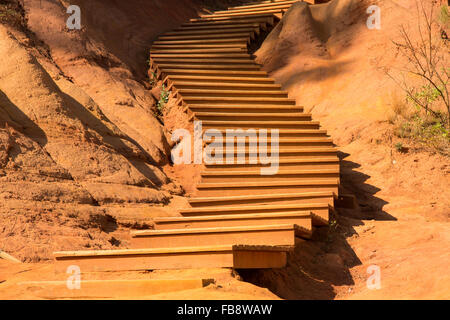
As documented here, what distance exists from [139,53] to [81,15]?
1442 millimetres

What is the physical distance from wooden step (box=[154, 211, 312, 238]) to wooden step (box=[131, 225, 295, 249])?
1.12ft

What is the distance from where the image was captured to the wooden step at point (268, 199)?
276 inches

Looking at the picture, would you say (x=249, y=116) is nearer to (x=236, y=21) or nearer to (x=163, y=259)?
(x=163, y=259)

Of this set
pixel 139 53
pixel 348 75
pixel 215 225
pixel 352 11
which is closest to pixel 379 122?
pixel 348 75

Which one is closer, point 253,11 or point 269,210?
point 269,210

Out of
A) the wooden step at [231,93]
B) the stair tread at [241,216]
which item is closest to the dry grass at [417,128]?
the wooden step at [231,93]

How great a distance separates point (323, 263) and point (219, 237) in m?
1.26

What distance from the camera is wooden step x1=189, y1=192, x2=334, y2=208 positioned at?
23.0 feet

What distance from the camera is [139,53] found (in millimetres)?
11938

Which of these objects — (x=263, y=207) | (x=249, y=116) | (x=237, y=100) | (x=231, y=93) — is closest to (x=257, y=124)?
(x=249, y=116)

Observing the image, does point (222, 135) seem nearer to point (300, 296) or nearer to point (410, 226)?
point (410, 226)

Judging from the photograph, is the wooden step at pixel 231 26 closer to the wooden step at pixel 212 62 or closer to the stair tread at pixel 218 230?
the wooden step at pixel 212 62

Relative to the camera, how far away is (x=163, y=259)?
197 inches

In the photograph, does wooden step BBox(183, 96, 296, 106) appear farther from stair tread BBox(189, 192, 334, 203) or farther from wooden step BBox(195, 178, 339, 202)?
stair tread BBox(189, 192, 334, 203)
